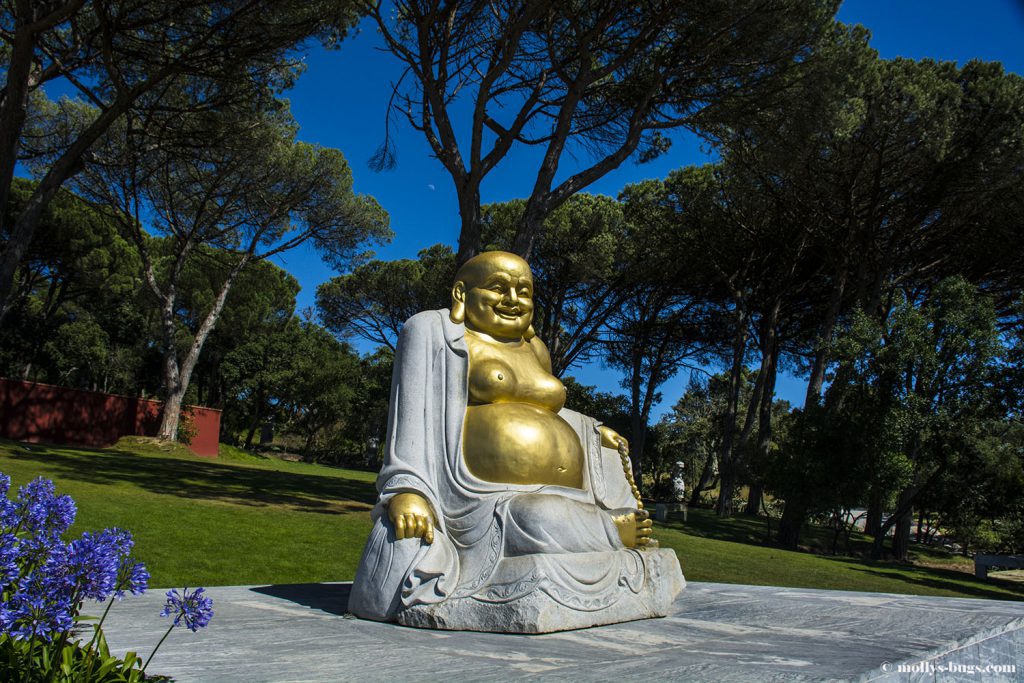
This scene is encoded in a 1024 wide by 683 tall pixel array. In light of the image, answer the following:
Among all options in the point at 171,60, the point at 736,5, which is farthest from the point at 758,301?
the point at 171,60

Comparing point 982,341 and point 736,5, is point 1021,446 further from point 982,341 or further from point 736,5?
point 736,5

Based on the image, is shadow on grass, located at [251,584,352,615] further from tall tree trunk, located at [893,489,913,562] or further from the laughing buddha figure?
tall tree trunk, located at [893,489,913,562]

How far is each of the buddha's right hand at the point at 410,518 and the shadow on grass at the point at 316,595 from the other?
65 cm

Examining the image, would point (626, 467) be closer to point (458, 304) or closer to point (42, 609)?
point (458, 304)

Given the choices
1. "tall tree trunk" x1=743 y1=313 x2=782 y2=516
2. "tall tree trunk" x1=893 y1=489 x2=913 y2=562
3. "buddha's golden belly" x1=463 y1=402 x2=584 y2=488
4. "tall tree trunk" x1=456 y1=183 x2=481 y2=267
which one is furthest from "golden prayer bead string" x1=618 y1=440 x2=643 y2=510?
"tall tree trunk" x1=893 y1=489 x2=913 y2=562

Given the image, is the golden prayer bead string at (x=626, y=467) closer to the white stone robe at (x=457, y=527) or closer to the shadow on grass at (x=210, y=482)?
the white stone robe at (x=457, y=527)

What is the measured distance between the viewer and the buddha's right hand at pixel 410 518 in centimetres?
388

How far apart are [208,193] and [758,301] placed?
15061 millimetres

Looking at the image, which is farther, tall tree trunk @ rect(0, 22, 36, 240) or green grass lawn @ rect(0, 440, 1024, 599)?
tall tree trunk @ rect(0, 22, 36, 240)

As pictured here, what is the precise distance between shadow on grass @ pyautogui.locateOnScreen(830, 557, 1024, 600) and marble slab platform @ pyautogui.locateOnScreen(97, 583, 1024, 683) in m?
7.01

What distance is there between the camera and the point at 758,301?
71.4 feet

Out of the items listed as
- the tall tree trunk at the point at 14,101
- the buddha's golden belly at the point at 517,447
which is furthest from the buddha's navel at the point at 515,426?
the tall tree trunk at the point at 14,101

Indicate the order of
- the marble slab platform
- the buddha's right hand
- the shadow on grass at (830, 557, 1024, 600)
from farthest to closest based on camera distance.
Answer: the shadow on grass at (830, 557, 1024, 600), the buddha's right hand, the marble slab platform

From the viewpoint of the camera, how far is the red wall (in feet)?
58.3
